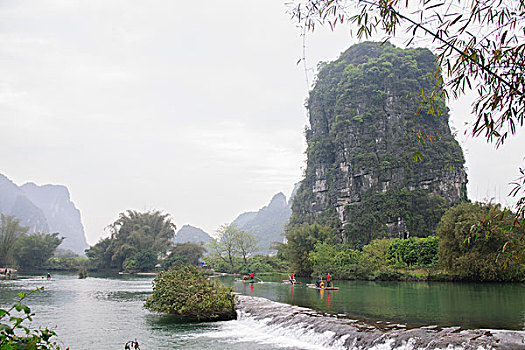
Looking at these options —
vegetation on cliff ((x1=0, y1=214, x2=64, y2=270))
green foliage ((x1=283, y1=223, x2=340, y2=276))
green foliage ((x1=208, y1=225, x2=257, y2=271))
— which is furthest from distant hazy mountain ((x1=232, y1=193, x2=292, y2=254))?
green foliage ((x1=283, y1=223, x2=340, y2=276))

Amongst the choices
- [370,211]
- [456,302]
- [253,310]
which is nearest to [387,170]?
[370,211]

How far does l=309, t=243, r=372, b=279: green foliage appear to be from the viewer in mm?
34625

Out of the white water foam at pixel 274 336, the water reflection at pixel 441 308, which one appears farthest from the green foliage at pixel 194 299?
the water reflection at pixel 441 308

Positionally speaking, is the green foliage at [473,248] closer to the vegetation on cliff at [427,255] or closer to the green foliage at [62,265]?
the vegetation on cliff at [427,255]

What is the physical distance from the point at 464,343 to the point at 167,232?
6349cm

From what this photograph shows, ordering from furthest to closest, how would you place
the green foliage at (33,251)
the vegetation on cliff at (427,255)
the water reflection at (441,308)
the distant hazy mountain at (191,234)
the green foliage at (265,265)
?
the distant hazy mountain at (191,234)
the green foliage at (33,251)
the green foliage at (265,265)
the vegetation on cliff at (427,255)
the water reflection at (441,308)

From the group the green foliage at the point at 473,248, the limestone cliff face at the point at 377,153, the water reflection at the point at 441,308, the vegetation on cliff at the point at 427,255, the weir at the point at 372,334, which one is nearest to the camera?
the weir at the point at 372,334

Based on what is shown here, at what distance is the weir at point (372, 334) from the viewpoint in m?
8.70

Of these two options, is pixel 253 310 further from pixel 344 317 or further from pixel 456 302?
pixel 456 302

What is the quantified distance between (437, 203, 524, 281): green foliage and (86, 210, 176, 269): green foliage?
42.1 metres

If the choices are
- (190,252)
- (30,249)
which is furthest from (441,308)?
(30,249)

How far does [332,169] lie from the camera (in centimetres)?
6812

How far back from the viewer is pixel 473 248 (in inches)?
1072

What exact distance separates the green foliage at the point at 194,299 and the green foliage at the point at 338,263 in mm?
20940
